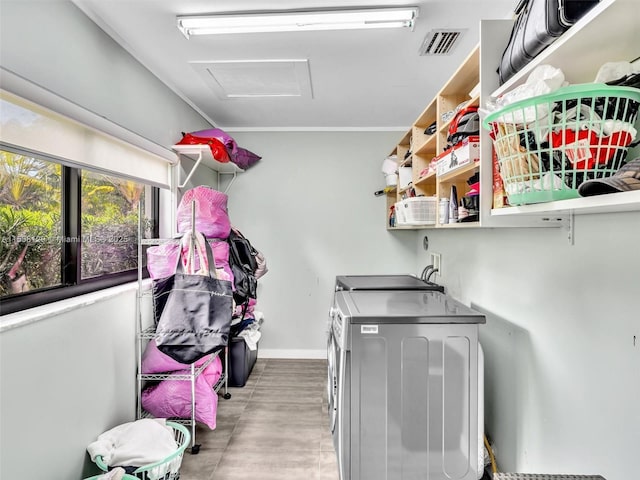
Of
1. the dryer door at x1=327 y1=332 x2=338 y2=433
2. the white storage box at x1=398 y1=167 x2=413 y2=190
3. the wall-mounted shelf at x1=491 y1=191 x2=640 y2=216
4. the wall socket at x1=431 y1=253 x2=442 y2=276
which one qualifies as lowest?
the dryer door at x1=327 y1=332 x2=338 y2=433

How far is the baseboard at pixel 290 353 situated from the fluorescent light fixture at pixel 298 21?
2929 millimetres

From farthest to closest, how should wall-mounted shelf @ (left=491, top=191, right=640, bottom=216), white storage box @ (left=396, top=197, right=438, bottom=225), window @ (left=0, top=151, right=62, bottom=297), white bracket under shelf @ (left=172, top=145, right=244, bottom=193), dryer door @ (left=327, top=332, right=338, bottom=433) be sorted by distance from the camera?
1. white bracket under shelf @ (left=172, top=145, right=244, bottom=193)
2. white storage box @ (left=396, top=197, right=438, bottom=225)
3. dryer door @ (left=327, top=332, right=338, bottom=433)
4. window @ (left=0, top=151, right=62, bottom=297)
5. wall-mounted shelf @ (left=491, top=191, right=640, bottom=216)

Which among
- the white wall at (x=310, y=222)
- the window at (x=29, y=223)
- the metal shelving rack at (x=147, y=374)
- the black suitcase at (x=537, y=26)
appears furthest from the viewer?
the white wall at (x=310, y=222)

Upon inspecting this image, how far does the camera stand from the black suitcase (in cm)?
78

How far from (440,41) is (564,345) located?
169cm

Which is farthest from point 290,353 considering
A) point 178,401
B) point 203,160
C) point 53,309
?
point 53,309

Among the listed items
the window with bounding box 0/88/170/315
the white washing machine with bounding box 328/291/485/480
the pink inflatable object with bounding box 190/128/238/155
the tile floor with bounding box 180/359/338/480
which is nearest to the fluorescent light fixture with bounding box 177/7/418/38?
the window with bounding box 0/88/170/315

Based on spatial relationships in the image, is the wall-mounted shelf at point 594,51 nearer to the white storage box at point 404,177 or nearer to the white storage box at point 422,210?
the white storage box at point 422,210

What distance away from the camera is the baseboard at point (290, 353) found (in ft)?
11.6

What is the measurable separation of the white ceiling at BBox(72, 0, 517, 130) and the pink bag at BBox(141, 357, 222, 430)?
2050 mm

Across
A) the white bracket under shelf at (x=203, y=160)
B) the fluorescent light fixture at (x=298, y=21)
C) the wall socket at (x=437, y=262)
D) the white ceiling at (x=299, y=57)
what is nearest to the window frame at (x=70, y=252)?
the white bracket under shelf at (x=203, y=160)

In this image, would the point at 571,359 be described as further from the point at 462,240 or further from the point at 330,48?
the point at 330,48

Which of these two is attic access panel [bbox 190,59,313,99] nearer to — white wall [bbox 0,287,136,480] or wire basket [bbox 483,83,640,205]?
white wall [bbox 0,287,136,480]

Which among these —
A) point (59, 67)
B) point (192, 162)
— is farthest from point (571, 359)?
point (192, 162)
